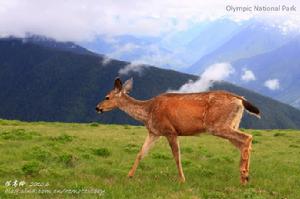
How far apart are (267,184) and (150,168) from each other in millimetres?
5101

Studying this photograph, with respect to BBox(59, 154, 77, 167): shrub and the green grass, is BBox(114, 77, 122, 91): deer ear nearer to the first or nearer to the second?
the green grass

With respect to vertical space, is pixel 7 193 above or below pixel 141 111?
below

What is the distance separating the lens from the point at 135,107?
17484mm

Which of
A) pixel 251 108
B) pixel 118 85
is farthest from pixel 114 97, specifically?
pixel 251 108

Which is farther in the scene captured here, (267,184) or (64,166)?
(64,166)

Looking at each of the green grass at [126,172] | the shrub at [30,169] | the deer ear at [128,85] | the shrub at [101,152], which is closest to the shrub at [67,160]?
the green grass at [126,172]

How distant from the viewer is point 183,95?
16656 millimetres

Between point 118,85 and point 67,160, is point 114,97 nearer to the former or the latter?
point 118,85

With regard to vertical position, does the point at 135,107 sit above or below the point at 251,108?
below

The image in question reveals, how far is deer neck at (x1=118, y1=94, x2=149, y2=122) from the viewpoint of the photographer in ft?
56.1

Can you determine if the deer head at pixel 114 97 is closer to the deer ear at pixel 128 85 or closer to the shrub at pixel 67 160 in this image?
the deer ear at pixel 128 85

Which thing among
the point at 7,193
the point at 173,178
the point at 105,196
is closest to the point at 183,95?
the point at 173,178

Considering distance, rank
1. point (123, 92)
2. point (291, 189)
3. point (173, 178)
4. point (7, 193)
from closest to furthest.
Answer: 1. point (7, 193)
2. point (291, 189)
3. point (173, 178)
4. point (123, 92)

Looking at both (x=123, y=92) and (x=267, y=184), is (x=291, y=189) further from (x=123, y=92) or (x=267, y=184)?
(x=123, y=92)
